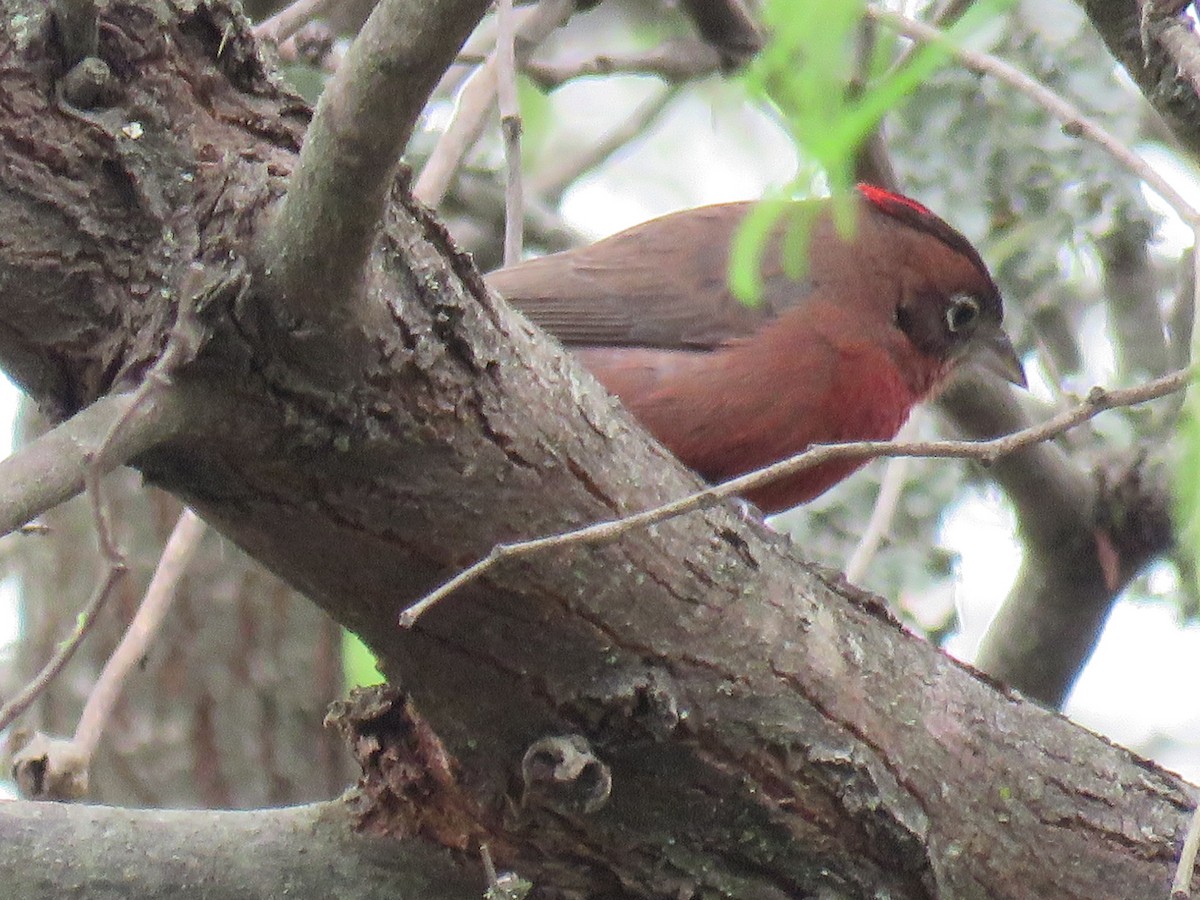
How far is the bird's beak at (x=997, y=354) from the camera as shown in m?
4.88

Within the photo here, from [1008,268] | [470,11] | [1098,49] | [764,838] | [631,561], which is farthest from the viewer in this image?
[1008,268]

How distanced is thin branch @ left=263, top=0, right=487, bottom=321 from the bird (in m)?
1.81

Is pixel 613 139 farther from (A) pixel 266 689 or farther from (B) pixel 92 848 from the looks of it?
(B) pixel 92 848

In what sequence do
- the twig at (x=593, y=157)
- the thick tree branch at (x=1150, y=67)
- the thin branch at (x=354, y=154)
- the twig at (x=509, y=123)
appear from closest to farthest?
the thin branch at (x=354, y=154), the thick tree branch at (x=1150, y=67), the twig at (x=509, y=123), the twig at (x=593, y=157)

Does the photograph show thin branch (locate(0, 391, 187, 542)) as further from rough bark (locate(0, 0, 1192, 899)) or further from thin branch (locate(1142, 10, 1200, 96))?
thin branch (locate(1142, 10, 1200, 96))

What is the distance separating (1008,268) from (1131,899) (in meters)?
2.62

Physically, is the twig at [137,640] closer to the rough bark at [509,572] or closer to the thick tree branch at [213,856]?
the thick tree branch at [213,856]

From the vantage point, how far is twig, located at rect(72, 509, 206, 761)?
307 centimetres

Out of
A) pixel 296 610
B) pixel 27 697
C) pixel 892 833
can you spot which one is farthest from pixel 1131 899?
pixel 296 610

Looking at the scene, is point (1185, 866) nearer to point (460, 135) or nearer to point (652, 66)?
point (460, 135)

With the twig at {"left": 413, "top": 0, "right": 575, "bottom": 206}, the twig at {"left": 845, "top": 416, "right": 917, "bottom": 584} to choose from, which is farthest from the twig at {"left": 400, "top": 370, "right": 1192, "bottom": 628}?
the twig at {"left": 845, "top": 416, "right": 917, "bottom": 584}

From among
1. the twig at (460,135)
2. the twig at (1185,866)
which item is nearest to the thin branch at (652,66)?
the twig at (460,135)

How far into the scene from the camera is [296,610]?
247 inches

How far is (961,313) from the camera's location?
16.2ft
